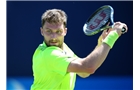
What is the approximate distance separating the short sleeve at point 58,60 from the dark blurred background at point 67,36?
6.48 meters

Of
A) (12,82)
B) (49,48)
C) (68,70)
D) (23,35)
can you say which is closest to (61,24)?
(49,48)

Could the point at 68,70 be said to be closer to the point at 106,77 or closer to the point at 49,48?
the point at 49,48

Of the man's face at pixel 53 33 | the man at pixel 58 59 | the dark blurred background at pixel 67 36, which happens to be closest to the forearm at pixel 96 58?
the man at pixel 58 59

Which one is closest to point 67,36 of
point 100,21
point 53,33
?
point 100,21

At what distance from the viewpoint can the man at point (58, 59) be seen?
112 inches

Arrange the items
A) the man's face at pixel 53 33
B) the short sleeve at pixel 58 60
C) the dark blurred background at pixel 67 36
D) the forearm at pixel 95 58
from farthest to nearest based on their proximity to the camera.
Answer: the dark blurred background at pixel 67 36 → the man's face at pixel 53 33 → the short sleeve at pixel 58 60 → the forearm at pixel 95 58

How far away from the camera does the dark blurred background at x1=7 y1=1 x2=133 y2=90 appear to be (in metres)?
9.59

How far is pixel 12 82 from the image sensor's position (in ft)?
29.1

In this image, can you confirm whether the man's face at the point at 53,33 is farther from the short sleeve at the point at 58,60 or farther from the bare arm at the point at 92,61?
the bare arm at the point at 92,61

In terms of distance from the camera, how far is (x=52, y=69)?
3018 millimetres

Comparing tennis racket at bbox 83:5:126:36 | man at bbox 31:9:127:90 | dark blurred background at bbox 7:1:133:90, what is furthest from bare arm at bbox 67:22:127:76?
dark blurred background at bbox 7:1:133:90

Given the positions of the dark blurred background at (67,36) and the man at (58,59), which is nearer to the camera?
the man at (58,59)

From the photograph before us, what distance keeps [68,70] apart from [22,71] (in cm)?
710

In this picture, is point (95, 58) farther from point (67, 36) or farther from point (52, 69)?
point (67, 36)
